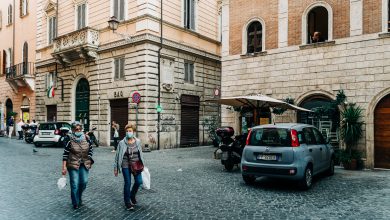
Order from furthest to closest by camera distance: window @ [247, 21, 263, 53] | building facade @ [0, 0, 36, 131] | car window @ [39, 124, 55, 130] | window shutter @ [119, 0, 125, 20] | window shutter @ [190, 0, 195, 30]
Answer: building facade @ [0, 0, 36, 131]
window shutter @ [190, 0, 195, 30]
window shutter @ [119, 0, 125, 20]
car window @ [39, 124, 55, 130]
window @ [247, 21, 263, 53]

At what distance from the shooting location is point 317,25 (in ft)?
47.8

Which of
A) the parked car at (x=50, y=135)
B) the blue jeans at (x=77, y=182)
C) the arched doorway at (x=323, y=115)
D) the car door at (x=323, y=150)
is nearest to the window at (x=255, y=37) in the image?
the arched doorway at (x=323, y=115)

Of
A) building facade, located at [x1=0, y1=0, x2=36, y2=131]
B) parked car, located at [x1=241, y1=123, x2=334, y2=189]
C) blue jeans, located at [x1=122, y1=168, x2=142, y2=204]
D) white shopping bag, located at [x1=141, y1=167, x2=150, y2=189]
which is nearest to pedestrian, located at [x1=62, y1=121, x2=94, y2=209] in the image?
blue jeans, located at [x1=122, y1=168, x2=142, y2=204]

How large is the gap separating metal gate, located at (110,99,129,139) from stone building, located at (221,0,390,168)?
21.7 feet

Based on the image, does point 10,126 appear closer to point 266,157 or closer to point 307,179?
point 266,157

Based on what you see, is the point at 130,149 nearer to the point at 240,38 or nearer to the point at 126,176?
the point at 126,176

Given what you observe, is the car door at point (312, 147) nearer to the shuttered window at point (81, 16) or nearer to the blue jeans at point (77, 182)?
the blue jeans at point (77, 182)

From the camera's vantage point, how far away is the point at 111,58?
21.3 meters

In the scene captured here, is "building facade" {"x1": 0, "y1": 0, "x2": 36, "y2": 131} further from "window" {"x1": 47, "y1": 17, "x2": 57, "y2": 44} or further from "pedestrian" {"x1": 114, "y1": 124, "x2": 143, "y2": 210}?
"pedestrian" {"x1": 114, "y1": 124, "x2": 143, "y2": 210}

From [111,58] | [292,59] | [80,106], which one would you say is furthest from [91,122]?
[292,59]

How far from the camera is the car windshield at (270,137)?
8711 millimetres

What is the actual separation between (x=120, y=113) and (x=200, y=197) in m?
14.0

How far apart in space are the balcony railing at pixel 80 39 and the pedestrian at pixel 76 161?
52.5 ft

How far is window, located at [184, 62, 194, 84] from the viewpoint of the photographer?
2236 centimetres
